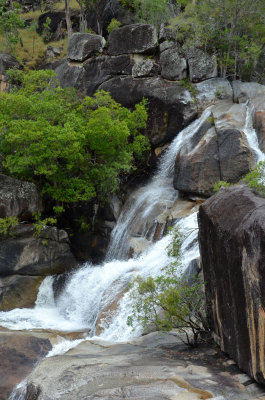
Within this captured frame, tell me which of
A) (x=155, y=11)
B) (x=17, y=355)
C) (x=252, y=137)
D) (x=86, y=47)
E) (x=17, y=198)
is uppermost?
(x=155, y=11)

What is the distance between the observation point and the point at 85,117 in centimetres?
1981

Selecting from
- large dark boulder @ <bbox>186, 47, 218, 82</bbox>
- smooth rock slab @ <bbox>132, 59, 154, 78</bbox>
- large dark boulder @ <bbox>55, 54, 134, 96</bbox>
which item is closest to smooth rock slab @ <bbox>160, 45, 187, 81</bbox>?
large dark boulder @ <bbox>186, 47, 218, 82</bbox>

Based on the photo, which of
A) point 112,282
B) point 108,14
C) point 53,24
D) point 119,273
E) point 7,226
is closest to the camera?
point 112,282

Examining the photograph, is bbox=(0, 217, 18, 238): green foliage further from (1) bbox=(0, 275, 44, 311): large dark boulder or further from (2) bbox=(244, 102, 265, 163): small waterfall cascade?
(2) bbox=(244, 102, 265, 163): small waterfall cascade

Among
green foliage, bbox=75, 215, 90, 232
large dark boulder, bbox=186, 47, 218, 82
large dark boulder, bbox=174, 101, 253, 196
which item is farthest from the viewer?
large dark boulder, bbox=186, 47, 218, 82

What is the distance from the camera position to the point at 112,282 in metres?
14.8

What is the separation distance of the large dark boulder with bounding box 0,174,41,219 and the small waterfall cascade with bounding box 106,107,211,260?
427cm

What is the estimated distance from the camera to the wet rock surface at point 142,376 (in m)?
6.55

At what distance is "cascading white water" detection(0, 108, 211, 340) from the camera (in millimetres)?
13047

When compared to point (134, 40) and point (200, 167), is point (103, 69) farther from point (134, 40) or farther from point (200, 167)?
point (200, 167)

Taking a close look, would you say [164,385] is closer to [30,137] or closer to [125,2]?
[30,137]

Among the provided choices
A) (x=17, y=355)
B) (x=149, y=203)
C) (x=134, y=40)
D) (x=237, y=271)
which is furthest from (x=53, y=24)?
(x=237, y=271)

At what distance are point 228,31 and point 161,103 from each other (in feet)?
19.0

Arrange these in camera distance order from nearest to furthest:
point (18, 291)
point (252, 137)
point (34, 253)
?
point (18, 291)
point (252, 137)
point (34, 253)
